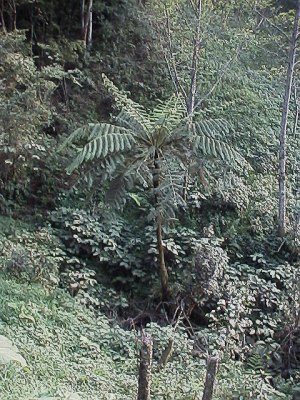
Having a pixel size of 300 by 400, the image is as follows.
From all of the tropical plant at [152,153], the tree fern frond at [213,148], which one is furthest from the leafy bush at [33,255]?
the tree fern frond at [213,148]

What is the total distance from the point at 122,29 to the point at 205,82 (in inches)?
76.7

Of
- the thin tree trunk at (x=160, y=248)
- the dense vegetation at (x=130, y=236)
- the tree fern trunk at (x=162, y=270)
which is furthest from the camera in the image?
the tree fern trunk at (x=162, y=270)

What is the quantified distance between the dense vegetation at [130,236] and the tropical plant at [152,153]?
0.02 metres

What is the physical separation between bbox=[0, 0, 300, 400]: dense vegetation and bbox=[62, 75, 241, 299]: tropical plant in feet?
0.05

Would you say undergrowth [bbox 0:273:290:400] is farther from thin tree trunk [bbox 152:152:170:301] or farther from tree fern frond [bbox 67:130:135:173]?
tree fern frond [bbox 67:130:135:173]

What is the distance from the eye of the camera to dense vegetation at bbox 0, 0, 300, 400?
4.41 meters

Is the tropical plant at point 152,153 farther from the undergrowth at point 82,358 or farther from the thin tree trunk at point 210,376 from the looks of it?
the thin tree trunk at point 210,376

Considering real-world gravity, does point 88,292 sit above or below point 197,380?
above

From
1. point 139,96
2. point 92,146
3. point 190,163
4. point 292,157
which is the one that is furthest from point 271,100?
point 92,146

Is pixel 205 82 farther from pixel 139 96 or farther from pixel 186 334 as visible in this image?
pixel 186 334

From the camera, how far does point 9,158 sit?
5.95 m

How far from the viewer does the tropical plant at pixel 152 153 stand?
18.0 ft

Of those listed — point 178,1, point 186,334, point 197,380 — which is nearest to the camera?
point 197,380

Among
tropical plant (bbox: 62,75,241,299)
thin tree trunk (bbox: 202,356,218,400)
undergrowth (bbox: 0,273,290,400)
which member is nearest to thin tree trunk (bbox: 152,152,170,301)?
tropical plant (bbox: 62,75,241,299)
